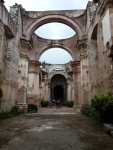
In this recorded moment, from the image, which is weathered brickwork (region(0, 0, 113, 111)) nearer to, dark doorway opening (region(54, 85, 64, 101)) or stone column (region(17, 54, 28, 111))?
stone column (region(17, 54, 28, 111))

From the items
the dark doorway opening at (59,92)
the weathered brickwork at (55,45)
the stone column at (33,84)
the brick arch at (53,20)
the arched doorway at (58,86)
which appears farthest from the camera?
the dark doorway opening at (59,92)

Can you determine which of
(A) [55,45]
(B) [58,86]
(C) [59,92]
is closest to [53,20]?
(A) [55,45]

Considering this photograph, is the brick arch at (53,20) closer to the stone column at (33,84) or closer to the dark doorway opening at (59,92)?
the stone column at (33,84)

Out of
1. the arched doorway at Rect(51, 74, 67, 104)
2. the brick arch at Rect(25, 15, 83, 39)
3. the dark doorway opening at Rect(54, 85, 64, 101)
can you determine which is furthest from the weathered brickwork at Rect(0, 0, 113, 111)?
the dark doorway opening at Rect(54, 85, 64, 101)

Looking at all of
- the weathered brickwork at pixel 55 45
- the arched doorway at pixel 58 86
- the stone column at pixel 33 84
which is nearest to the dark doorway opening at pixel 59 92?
the arched doorway at pixel 58 86

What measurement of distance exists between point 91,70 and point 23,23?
713cm

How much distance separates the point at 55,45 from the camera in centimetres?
1845

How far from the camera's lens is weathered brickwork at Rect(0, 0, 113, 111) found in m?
7.16

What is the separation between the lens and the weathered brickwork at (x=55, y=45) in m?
7.16

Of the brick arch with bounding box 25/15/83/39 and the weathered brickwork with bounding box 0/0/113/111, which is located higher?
the brick arch with bounding box 25/15/83/39

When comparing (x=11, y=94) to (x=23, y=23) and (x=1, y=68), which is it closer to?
(x=1, y=68)

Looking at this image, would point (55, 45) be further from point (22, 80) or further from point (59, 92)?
point (59, 92)

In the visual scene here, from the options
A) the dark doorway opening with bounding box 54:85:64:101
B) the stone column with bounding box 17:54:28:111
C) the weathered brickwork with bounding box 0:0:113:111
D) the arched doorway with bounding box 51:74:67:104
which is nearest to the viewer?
the weathered brickwork with bounding box 0:0:113:111

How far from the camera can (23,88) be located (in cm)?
1239
